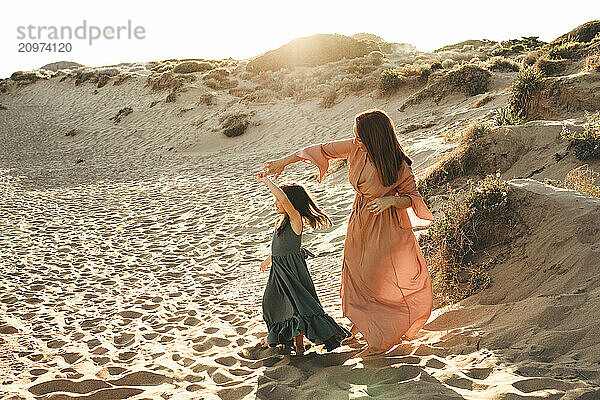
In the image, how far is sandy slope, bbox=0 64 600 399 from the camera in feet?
9.87

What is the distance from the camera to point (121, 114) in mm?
25172

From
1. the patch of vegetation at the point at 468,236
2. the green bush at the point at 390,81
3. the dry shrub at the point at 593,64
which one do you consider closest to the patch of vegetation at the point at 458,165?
the patch of vegetation at the point at 468,236

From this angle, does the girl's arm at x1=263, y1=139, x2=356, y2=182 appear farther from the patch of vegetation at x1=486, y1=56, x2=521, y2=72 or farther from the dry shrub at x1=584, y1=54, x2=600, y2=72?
the patch of vegetation at x1=486, y1=56, x2=521, y2=72

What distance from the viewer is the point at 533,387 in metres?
2.57

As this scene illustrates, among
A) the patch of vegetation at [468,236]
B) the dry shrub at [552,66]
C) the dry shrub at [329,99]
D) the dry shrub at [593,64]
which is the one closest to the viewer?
the patch of vegetation at [468,236]

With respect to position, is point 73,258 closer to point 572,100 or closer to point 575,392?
point 575,392

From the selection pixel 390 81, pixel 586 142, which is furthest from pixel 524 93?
pixel 390 81

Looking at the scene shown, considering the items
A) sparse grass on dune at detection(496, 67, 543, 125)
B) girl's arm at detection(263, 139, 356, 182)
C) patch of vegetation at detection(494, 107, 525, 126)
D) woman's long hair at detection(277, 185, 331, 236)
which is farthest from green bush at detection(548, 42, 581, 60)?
woman's long hair at detection(277, 185, 331, 236)

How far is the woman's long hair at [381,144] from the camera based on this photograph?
3.27 metres

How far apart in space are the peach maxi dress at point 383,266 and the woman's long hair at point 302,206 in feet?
1.02

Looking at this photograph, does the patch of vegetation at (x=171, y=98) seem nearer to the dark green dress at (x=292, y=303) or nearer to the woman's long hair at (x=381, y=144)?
the dark green dress at (x=292, y=303)

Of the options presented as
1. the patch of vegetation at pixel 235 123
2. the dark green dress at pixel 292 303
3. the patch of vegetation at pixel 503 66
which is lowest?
the dark green dress at pixel 292 303

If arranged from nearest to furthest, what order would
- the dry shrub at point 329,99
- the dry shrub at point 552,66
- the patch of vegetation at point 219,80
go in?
1. the dry shrub at point 552,66
2. the dry shrub at point 329,99
3. the patch of vegetation at point 219,80

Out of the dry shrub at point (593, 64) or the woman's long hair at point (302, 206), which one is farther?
the dry shrub at point (593, 64)
